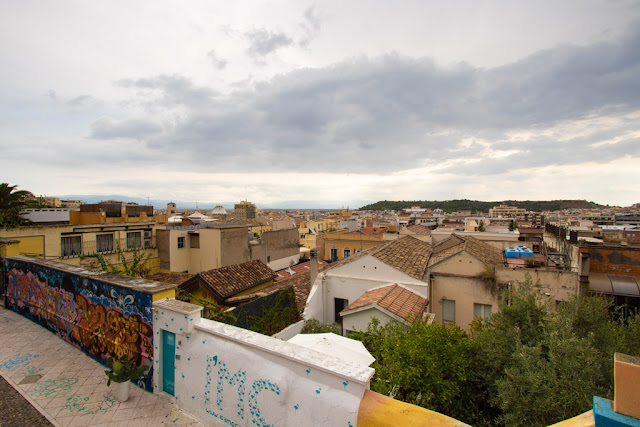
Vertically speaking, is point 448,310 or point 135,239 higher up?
point 135,239

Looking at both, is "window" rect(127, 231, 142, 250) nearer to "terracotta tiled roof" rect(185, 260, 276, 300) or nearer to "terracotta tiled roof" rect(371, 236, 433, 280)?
"terracotta tiled roof" rect(185, 260, 276, 300)

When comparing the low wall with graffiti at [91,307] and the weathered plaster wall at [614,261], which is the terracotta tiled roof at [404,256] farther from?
the low wall with graffiti at [91,307]

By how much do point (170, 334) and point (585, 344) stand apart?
6.94m

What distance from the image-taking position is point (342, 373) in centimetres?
333

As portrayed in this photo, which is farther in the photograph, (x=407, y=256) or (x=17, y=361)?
(x=407, y=256)

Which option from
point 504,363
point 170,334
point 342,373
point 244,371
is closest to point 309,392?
point 342,373

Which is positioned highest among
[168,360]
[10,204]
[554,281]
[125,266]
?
[10,204]

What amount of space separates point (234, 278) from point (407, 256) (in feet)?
31.7

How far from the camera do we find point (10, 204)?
13117 mm

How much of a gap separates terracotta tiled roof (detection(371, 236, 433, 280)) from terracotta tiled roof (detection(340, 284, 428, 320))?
1.19 metres

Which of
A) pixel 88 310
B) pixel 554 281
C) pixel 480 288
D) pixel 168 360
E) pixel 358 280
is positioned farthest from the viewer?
pixel 358 280

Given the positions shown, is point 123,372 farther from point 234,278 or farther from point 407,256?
point 407,256

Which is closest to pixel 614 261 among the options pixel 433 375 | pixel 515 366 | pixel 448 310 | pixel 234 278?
pixel 448 310

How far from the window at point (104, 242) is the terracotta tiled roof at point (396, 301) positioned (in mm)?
16792
